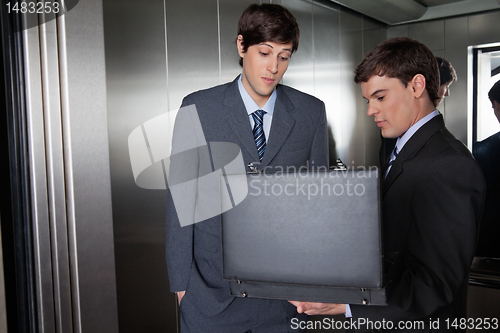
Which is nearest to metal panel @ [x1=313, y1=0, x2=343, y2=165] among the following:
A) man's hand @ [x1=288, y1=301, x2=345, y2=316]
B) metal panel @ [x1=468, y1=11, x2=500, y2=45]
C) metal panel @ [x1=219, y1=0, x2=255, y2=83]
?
metal panel @ [x1=219, y1=0, x2=255, y2=83]

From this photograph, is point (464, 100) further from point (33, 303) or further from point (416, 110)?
point (33, 303)

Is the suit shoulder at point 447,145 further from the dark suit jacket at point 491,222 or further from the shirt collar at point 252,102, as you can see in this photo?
the dark suit jacket at point 491,222

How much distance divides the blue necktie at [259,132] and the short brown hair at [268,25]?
245mm

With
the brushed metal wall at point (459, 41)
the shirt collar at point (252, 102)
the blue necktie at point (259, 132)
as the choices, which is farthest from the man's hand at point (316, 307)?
the brushed metal wall at point (459, 41)

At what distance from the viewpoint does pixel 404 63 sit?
1.22 metres

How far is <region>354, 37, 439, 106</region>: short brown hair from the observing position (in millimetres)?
1217

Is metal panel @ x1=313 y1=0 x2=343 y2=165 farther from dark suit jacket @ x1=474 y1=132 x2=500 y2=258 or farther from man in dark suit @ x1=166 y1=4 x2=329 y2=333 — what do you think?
man in dark suit @ x1=166 y1=4 x2=329 y2=333

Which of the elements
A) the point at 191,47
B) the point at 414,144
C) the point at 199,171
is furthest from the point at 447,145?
the point at 191,47

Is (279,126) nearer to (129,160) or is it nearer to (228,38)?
(129,160)

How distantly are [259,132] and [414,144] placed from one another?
0.53 metres

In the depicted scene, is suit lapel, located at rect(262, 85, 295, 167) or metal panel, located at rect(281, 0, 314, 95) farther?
metal panel, located at rect(281, 0, 314, 95)

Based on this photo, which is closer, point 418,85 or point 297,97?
point 418,85

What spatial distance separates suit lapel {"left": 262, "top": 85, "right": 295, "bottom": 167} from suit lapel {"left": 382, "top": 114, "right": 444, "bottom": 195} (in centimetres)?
40

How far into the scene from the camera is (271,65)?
4.91 feet
